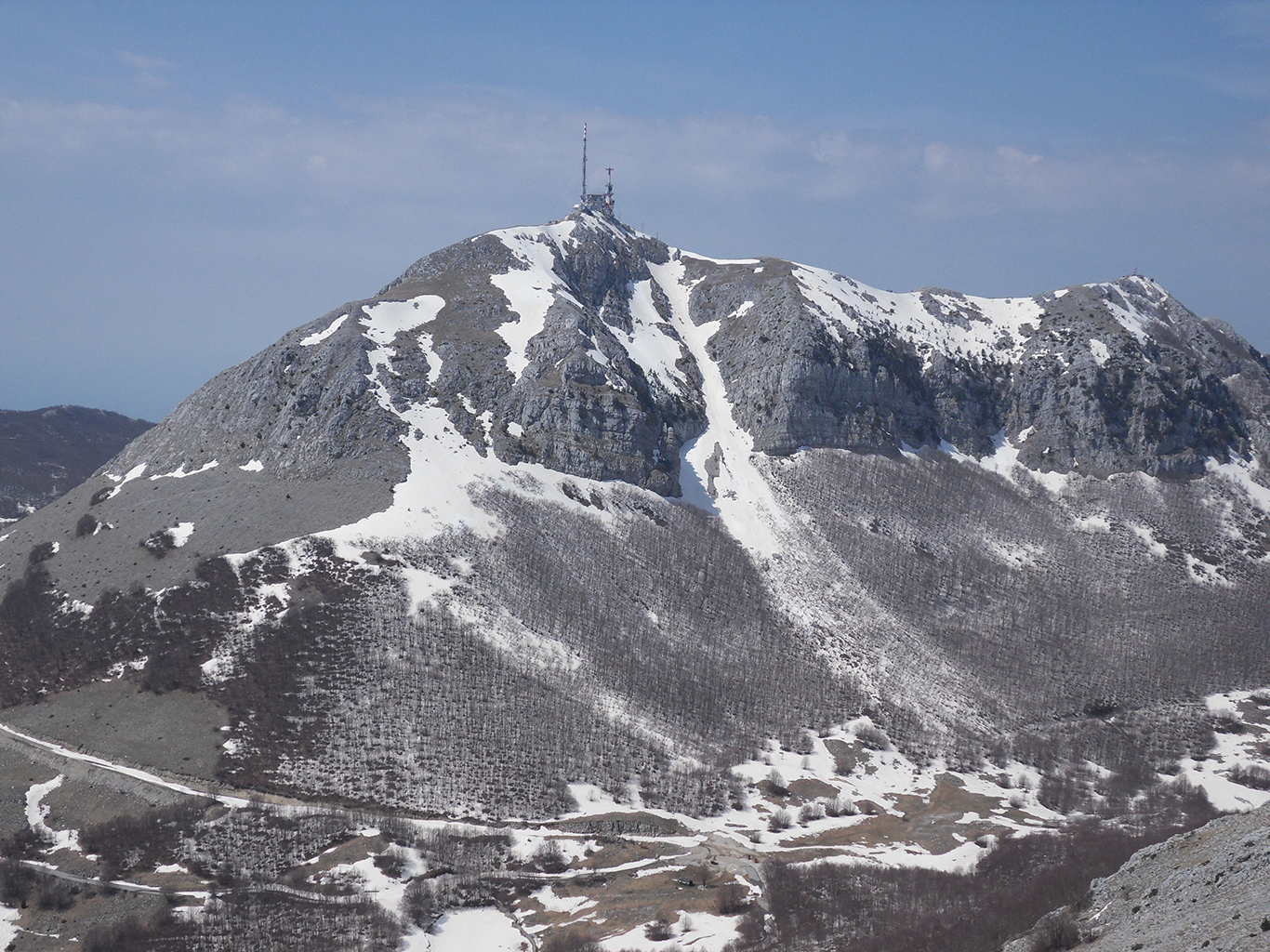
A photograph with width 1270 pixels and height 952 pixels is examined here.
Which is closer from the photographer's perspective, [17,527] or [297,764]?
[297,764]

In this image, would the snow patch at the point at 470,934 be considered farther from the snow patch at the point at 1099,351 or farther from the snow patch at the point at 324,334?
the snow patch at the point at 1099,351

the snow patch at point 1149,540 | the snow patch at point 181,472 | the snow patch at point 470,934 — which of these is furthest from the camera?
the snow patch at point 1149,540

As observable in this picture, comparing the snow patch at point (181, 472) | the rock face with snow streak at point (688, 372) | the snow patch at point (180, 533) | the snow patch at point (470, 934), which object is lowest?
the snow patch at point (470, 934)

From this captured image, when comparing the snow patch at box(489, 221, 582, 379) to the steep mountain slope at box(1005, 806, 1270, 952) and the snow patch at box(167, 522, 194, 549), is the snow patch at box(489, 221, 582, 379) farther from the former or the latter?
the steep mountain slope at box(1005, 806, 1270, 952)

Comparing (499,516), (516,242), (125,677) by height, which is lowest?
(125,677)

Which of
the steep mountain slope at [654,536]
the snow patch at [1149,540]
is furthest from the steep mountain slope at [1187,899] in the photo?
the snow patch at [1149,540]

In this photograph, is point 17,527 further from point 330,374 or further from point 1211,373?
point 1211,373

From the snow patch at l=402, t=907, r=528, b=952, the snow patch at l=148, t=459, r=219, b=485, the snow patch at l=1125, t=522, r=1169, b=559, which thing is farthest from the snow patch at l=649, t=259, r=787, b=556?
the snow patch at l=402, t=907, r=528, b=952

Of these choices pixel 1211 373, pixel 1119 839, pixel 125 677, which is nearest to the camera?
pixel 1119 839

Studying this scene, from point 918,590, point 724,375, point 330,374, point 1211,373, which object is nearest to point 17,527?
point 330,374
